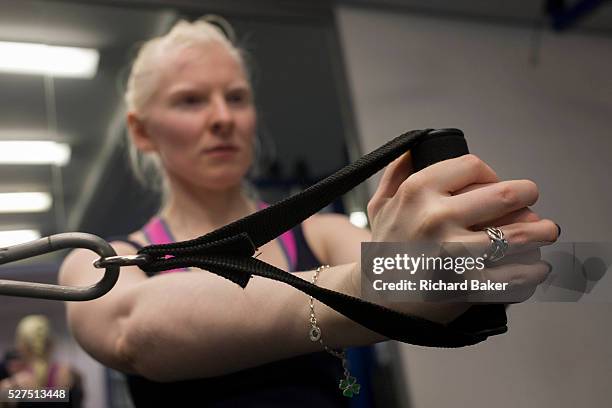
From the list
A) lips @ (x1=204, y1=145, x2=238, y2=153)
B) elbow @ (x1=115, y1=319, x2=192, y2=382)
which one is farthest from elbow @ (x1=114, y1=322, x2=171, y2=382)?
lips @ (x1=204, y1=145, x2=238, y2=153)

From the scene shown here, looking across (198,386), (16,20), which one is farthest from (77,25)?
(198,386)

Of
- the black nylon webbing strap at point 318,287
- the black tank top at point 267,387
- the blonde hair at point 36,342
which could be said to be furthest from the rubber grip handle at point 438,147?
the blonde hair at point 36,342

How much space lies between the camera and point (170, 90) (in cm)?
37

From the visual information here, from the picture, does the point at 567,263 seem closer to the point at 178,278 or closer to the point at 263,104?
the point at 178,278

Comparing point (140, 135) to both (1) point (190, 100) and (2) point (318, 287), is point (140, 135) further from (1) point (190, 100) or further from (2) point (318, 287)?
(2) point (318, 287)

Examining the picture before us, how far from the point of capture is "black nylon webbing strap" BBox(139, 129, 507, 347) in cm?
24

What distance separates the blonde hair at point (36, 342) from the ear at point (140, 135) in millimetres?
128

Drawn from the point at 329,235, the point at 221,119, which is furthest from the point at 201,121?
the point at 329,235

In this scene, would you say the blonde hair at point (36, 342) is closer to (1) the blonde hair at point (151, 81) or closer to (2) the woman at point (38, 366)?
(2) the woman at point (38, 366)

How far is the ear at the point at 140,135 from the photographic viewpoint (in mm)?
392

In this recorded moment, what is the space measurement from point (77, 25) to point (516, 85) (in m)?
0.32

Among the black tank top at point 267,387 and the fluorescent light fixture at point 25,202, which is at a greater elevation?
the fluorescent light fixture at point 25,202

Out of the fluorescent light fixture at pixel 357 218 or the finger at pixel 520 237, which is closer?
the finger at pixel 520 237

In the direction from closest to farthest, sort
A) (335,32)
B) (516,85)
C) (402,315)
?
(402,315) → (516,85) → (335,32)
